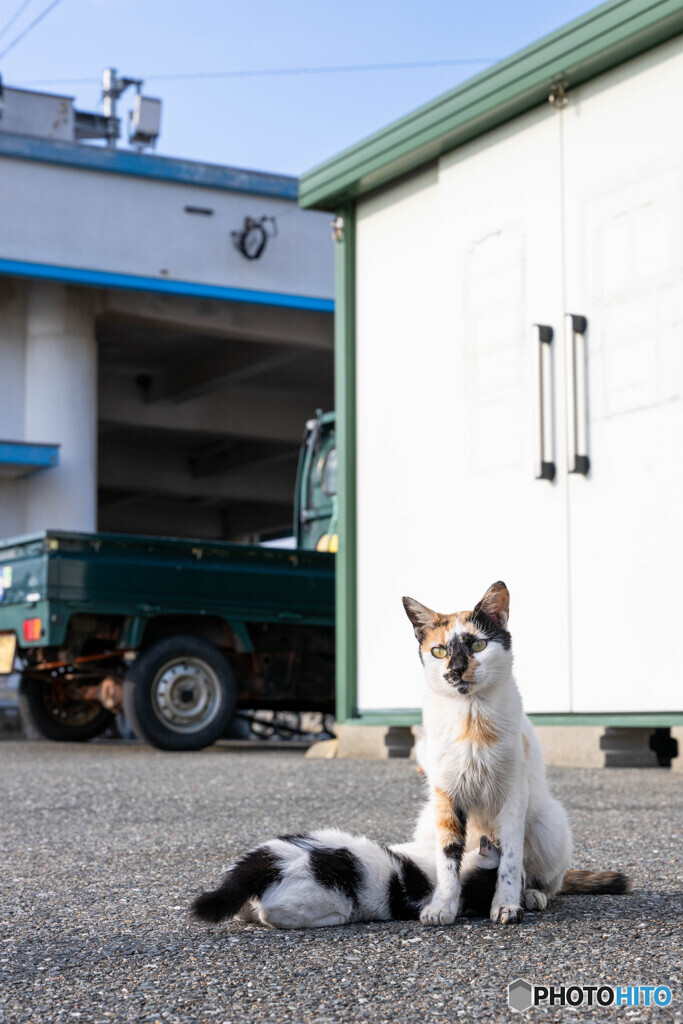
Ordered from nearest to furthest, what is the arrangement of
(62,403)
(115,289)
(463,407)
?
(463,407), (62,403), (115,289)

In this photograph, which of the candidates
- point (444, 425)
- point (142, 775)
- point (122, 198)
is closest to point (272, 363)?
point (122, 198)

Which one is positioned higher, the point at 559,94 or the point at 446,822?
the point at 559,94

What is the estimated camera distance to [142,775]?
23.9ft

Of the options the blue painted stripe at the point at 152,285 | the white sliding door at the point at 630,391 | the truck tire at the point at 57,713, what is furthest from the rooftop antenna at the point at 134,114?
the white sliding door at the point at 630,391

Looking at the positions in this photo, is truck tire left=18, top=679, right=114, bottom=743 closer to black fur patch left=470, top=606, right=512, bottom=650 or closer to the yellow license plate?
the yellow license plate

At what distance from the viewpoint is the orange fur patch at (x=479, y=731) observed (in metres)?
2.81

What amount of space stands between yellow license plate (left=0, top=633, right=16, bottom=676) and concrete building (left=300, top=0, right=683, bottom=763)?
2882 mm

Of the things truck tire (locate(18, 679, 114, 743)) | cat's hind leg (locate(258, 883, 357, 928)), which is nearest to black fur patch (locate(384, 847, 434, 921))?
cat's hind leg (locate(258, 883, 357, 928))

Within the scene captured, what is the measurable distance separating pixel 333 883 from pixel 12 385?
1418cm

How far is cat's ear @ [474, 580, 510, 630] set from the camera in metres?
2.87

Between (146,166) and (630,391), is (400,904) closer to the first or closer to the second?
(630,391)

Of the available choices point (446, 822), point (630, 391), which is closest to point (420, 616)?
point (446, 822)

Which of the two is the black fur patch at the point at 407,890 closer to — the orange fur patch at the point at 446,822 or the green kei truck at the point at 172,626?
the orange fur patch at the point at 446,822

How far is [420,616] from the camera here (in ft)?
9.66
